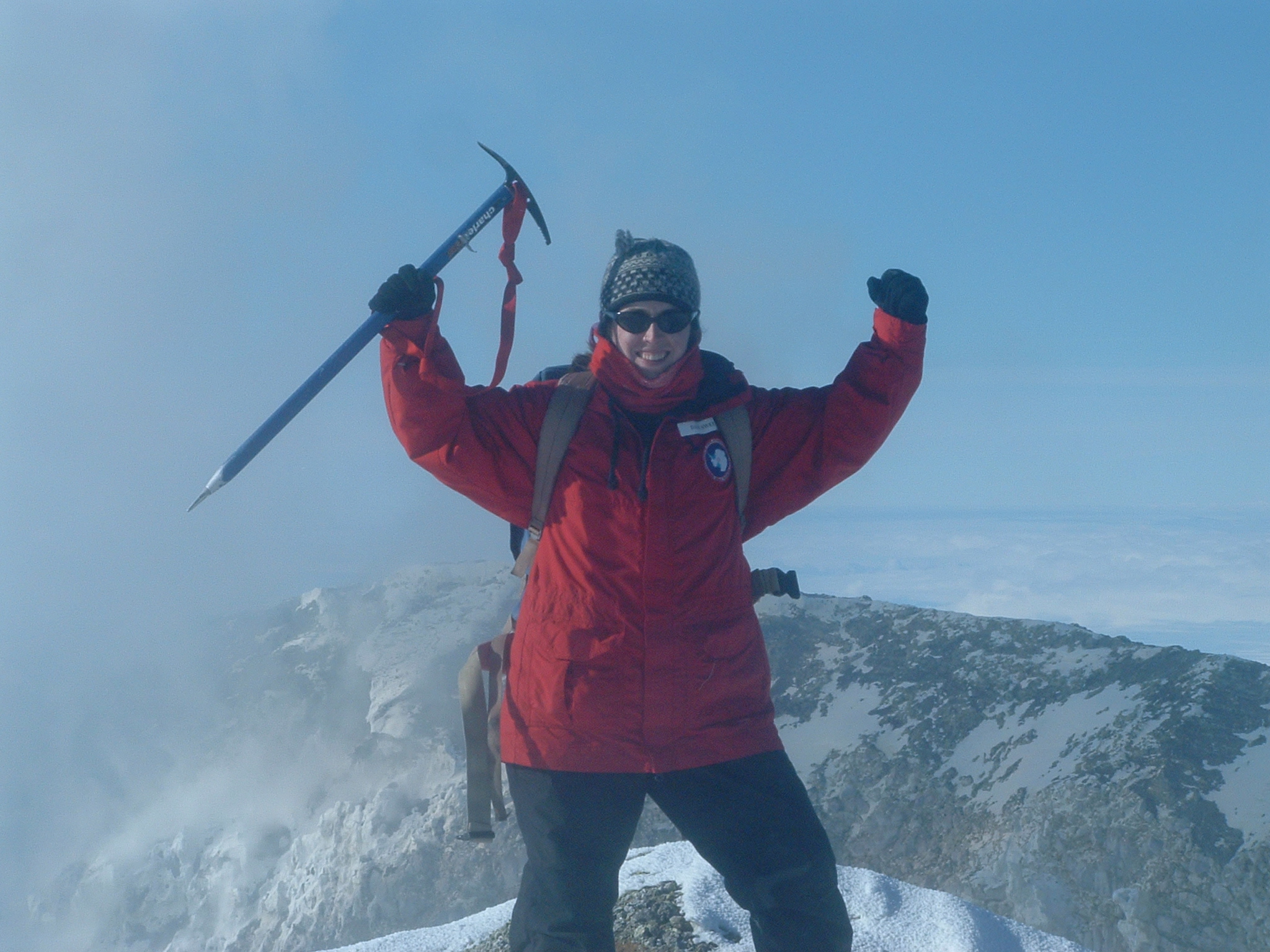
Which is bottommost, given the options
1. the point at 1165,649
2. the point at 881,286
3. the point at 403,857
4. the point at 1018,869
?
the point at 403,857

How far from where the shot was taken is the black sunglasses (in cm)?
341

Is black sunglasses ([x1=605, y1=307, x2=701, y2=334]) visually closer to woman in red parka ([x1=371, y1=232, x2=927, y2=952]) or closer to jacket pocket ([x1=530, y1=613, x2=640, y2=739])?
woman in red parka ([x1=371, y1=232, x2=927, y2=952])

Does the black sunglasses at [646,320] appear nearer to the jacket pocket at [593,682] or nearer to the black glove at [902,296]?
the black glove at [902,296]

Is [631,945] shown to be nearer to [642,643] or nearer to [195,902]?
[642,643]

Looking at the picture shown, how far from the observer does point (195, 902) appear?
5362 cm

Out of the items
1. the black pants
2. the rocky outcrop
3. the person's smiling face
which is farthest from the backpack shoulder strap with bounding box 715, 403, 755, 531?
the rocky outcrop

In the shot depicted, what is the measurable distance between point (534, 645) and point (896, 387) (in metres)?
1.68

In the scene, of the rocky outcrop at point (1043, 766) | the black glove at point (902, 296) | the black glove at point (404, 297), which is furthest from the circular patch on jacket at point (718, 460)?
the rocky outcrop at point (1043, 766)

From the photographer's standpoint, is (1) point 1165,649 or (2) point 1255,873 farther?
(1) point 1165,649

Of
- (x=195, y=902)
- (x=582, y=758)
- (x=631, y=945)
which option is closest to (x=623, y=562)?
(x=582, y=758)

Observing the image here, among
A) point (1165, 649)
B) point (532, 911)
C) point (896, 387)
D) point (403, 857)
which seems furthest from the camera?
point (403, 857)

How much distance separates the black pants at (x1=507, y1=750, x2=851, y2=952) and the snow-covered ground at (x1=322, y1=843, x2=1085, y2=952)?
2660 mm

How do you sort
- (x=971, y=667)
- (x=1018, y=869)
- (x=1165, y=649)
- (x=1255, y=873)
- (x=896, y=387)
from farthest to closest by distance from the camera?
(x=971, y=667) < (x=1165, y=649) < (x=1018, y=869) < (x=1255, y=873) < (x=896, y=387)

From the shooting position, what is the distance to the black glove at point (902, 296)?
3.45 m
